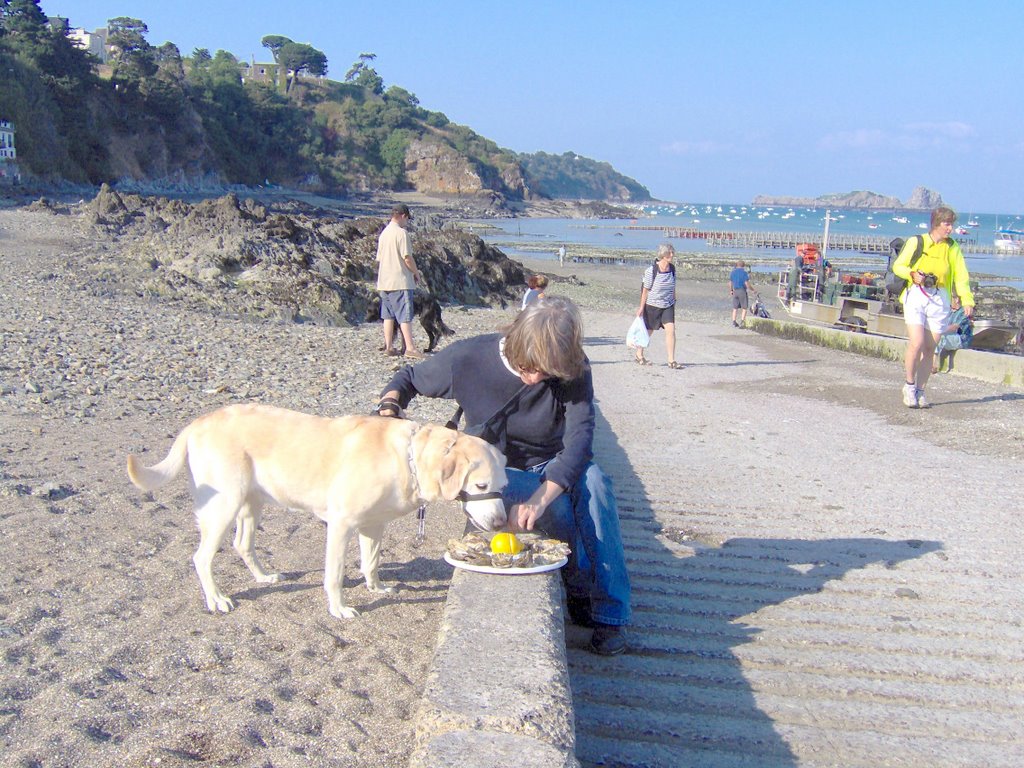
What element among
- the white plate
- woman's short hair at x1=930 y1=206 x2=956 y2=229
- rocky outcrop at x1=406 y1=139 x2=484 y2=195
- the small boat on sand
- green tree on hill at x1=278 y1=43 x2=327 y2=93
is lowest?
the small boat on sand

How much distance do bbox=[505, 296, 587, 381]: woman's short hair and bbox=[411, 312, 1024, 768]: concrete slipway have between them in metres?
0.96

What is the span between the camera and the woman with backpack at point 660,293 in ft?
43.6

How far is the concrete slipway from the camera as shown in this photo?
9.97ft

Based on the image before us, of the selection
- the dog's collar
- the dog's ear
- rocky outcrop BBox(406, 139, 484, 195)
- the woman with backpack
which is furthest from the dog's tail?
rocky outcrop BBox(406, 139, 484, 195)

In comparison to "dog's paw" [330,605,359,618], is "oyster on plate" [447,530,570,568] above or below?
above

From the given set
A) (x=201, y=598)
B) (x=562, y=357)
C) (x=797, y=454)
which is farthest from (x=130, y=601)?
(x=797, y=454)

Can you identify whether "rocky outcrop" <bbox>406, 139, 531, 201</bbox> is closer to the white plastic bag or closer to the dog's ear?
the white plastic bag

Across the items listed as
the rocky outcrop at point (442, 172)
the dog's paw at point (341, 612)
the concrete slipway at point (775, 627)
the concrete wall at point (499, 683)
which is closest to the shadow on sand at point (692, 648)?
the concrete slipway at point (775, 627)

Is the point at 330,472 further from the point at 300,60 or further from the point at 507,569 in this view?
the point at 300,60

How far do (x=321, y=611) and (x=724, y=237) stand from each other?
79.9 metres

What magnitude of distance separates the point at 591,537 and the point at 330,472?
1.22 m

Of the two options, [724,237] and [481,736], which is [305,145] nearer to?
[724,237]

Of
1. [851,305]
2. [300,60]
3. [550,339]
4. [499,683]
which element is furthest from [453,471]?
[300,60]

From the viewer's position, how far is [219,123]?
108m
